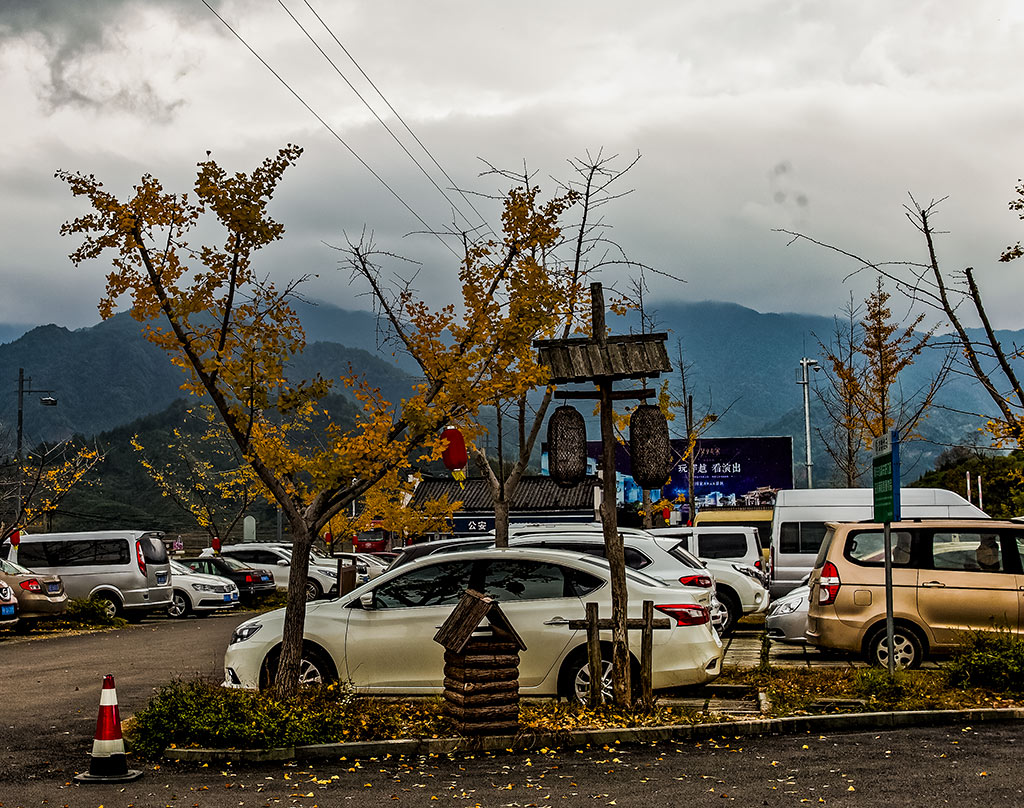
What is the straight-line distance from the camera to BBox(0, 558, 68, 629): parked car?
23266 millimetres

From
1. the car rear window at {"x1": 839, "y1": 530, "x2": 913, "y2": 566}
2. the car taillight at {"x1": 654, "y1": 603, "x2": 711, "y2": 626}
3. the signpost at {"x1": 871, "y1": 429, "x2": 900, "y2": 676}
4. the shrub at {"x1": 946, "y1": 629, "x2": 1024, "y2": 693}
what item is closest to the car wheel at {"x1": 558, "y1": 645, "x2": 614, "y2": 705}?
the car taillight at {"x1": 654, "y1": 603, "x2": 711, "y2": 626}

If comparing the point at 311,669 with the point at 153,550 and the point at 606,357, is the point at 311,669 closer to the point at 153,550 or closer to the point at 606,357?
the point at 606,357

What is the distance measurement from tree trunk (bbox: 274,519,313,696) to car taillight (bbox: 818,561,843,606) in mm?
6481

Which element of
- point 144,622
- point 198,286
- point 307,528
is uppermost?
point 198,286

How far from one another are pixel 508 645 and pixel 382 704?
1658 millimetres

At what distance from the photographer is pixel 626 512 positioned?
6391 centimetres

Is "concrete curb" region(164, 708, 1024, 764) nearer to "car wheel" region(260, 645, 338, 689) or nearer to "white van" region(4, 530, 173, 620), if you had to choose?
"car wheel" region(260, 645, 338, 689)

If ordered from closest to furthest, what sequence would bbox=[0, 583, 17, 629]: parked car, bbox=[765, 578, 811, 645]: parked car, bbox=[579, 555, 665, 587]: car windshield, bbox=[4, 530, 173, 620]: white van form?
1. bbox=[579, 555, 665, 587]: car windshield
2. bbox=[765, 578, 811, 645]: parked car
3. bbox=[0, 583, 17, 629]: parked car
4. bbox=[4, 530, 173, 620]: white van

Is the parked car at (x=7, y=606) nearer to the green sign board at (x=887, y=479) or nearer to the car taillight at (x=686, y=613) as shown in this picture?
the car taillight at (x=686, y=613)

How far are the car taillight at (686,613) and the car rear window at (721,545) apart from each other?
1328 cm

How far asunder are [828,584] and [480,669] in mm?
5899

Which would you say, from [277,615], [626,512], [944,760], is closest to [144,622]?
[277,615]

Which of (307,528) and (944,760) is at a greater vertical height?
(307,528)

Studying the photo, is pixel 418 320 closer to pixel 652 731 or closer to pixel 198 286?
pixel 198 286
